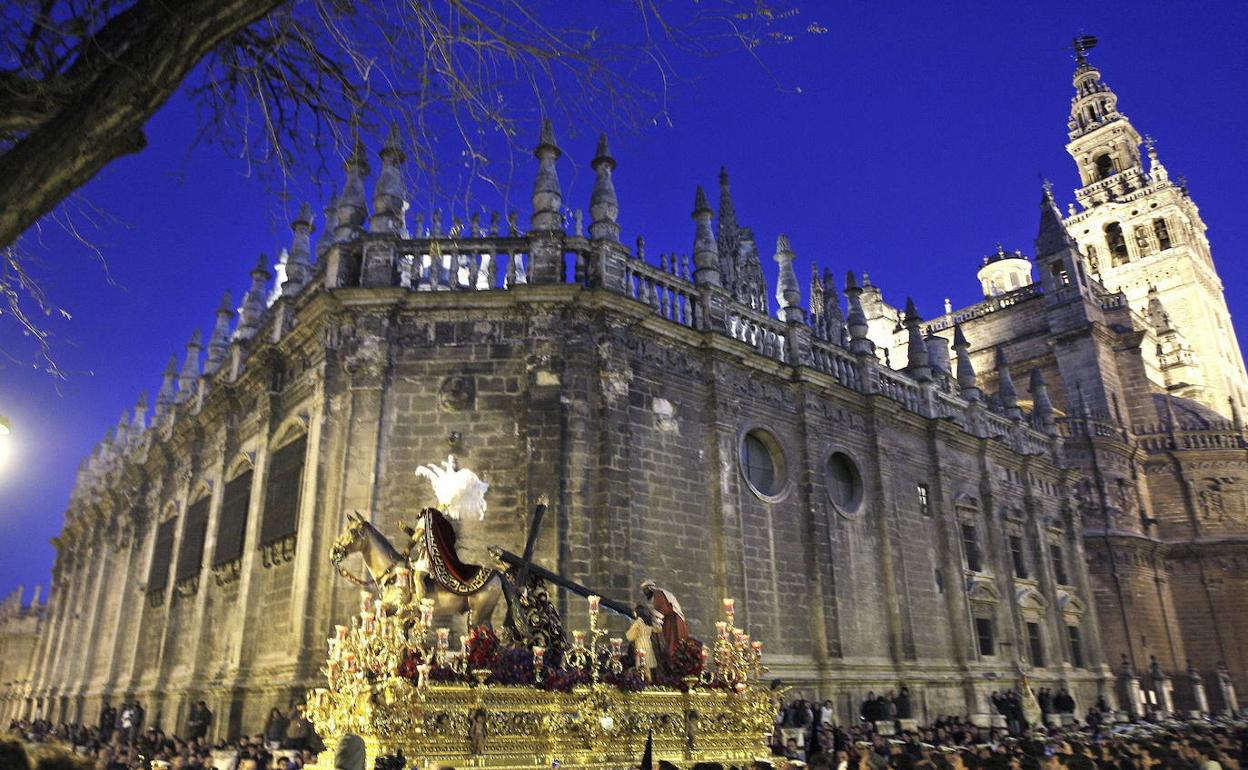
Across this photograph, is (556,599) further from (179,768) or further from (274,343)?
(274,343)

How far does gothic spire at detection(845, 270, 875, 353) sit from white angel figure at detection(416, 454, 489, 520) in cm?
1258

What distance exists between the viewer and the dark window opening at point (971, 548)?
1001 inches

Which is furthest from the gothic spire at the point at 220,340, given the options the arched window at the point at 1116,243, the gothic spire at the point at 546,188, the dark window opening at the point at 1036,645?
the arched window at the point at 1116,243

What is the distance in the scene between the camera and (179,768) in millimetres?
12531

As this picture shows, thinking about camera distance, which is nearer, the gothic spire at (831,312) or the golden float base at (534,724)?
the golden float base at (534,724)

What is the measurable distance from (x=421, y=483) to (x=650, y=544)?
4.51 m

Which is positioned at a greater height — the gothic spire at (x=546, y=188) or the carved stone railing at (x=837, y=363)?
the gothic spire at (x=546, y=188)

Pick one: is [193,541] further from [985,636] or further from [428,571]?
[985,636]

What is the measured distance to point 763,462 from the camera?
2027cm

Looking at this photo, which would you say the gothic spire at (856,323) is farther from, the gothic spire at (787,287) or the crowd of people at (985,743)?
the crowd of people at (985,743)

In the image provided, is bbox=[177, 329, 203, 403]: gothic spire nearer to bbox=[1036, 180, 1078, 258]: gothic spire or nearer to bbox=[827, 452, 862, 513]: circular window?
bbox=[827, 452, 862, 513]: circular window

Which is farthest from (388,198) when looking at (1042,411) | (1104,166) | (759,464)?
(1104,166)

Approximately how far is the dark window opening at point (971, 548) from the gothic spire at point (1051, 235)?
20136 mm

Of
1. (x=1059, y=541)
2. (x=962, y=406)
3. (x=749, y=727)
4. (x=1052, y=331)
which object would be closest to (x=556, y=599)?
(x=749, y=727)
